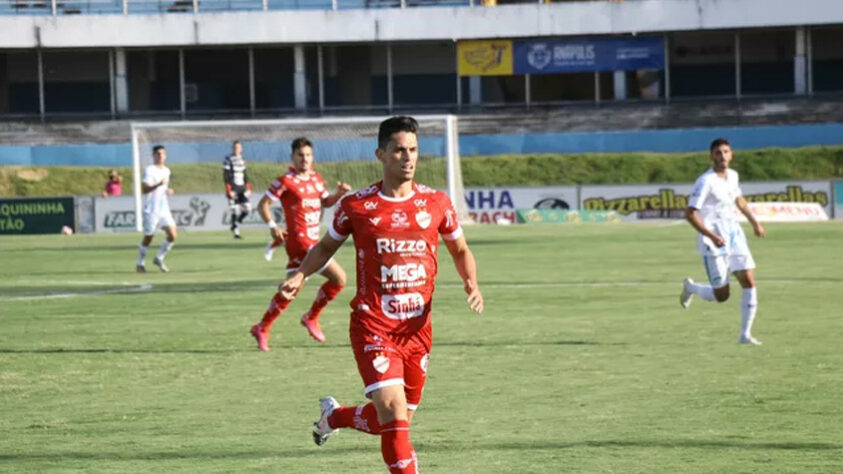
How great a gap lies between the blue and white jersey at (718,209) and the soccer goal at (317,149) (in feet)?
95.4

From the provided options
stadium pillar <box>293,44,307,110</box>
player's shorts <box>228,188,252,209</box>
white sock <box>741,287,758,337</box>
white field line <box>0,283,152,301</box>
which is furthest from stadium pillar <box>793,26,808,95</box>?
white sock <box>741,287,758,337</box>

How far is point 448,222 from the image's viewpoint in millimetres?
8461

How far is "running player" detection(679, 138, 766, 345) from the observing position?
50.4 ft

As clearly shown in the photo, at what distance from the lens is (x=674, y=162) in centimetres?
5803

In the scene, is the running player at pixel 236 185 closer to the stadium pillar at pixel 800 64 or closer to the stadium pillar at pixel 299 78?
the stadium pillar at pixel 299 78

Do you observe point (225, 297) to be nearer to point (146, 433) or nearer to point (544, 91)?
point (146, 433)

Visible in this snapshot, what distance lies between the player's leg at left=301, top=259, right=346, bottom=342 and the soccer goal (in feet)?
91.4

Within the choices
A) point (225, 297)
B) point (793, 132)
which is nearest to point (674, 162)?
point (793, 132)

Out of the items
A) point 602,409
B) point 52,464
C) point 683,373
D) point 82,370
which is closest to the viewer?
point 52,464

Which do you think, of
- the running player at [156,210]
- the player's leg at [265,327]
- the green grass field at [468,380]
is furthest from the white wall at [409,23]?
the player's leg at [265,327]

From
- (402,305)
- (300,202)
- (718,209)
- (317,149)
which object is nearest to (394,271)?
(402,305)

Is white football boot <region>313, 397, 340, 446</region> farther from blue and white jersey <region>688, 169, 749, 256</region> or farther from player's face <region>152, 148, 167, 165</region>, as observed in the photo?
player's face <region>152, 148, 167, 165</region>

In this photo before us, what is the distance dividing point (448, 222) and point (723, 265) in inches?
316

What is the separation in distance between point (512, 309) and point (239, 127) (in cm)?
3889
